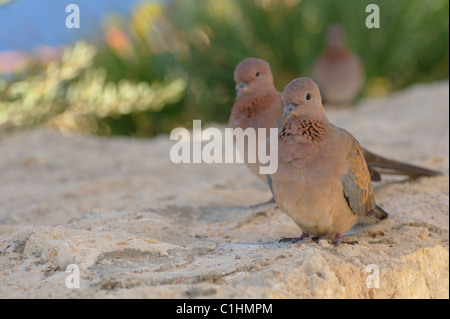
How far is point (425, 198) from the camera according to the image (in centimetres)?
354

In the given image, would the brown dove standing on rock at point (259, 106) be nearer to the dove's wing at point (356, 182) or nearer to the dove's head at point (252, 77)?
the dove's head at point (252, 77)

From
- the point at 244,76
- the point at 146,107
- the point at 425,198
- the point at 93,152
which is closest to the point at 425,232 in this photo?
the point at 425,198

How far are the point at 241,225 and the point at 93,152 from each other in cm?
287

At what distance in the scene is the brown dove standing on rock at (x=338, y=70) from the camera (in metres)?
7.97

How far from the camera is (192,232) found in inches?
124

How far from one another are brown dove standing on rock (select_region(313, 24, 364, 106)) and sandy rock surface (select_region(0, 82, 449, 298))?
2.29 metres

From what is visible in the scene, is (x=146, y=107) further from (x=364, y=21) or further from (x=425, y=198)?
(x=425, y=198)

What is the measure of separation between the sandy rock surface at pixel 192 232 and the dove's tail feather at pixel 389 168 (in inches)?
2.4

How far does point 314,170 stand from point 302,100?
312 mm

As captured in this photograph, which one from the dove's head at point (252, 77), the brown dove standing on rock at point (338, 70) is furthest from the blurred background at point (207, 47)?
the dove's head at point (252, 77)

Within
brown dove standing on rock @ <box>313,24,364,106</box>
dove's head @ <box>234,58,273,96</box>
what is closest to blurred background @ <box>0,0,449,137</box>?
brown dove standing on rock @ <box>313,24,364,106</box>

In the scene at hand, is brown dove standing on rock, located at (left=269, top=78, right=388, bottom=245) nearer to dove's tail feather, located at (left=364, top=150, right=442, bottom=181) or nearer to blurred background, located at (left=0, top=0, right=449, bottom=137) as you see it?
dove's tail feather, located at (left=364, top=150, right=442, bottom=181)

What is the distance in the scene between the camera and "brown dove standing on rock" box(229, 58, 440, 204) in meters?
3.47

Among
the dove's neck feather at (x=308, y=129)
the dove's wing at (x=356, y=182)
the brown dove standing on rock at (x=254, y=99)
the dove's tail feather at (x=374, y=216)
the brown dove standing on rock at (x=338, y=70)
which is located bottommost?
the dove's tail feather at (x=374, y=216)
